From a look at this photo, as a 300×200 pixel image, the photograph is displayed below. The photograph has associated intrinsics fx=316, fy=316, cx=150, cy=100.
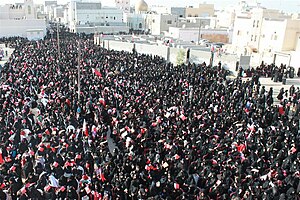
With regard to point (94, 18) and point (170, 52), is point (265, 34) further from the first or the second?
point (94, 18)

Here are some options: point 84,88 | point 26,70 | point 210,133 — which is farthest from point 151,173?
point 26,70

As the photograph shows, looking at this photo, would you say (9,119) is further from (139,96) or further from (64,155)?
(139,96)

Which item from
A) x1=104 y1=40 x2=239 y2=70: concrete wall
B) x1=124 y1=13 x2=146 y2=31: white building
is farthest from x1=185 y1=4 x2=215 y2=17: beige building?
x1=104 y1=40 x2=239 y2=70: concrete wall

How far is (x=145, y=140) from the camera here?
28.9ft

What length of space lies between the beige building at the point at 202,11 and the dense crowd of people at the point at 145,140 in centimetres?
4677

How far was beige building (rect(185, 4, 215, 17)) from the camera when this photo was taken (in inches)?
2317

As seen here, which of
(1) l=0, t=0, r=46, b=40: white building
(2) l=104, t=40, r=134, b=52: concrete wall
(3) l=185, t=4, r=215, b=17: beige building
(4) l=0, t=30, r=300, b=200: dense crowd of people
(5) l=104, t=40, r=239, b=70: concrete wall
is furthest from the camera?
(3) l=185, t=4, r=215, b=17: beige building

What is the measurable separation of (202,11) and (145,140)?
54676 mm

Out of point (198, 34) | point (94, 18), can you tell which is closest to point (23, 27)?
point (94, 18)

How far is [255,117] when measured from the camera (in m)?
10.6

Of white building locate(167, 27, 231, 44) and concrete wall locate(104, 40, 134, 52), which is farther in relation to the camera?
white building locate(167, 27, 231, 44)

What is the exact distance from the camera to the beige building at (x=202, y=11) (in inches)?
2317

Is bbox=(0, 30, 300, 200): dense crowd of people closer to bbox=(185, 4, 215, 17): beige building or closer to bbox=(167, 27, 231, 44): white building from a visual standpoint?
bbox=(167, 27, 231, 44): white building

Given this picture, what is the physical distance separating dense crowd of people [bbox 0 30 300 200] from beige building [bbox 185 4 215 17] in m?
46.8
